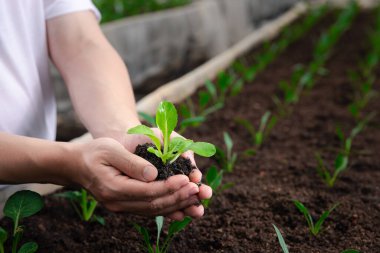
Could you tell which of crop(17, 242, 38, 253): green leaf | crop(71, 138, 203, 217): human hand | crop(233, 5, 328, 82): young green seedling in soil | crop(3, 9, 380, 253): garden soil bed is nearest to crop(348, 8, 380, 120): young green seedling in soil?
crop(3, 9, 380, 253): garden soil bed

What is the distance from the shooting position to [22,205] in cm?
116

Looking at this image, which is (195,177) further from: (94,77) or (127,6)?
(127,6)

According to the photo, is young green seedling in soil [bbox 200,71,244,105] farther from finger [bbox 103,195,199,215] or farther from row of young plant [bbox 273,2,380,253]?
finger [bbox 103,195,199,215]

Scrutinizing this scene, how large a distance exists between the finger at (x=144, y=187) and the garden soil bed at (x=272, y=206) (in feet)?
1.00

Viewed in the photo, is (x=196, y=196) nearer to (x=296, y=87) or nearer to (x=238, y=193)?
(x=238, y=193)

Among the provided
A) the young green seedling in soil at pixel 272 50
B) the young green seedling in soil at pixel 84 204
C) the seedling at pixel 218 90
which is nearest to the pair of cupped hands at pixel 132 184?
the young green seedling in soil at pixel 84 204

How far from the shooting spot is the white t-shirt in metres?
1.36

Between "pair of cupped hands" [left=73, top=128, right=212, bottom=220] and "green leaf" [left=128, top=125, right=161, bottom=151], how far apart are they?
4 centimetres

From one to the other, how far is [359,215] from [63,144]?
84cm

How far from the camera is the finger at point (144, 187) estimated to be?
0.99 metres

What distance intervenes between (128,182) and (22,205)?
0.32 m

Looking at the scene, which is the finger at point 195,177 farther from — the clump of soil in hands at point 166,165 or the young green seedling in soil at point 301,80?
the young green seedling in soil at point 301,80

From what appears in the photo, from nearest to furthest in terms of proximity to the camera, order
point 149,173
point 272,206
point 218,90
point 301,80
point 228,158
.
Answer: point 149,173 → point 272,206 → point 228,158 → point 301,80 → point 218,90

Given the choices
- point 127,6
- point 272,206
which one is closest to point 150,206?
point 272,206
